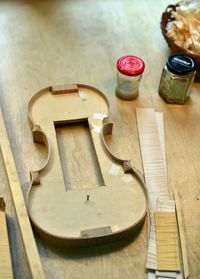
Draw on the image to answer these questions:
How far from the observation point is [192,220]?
92 cm

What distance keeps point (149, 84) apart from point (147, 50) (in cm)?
17

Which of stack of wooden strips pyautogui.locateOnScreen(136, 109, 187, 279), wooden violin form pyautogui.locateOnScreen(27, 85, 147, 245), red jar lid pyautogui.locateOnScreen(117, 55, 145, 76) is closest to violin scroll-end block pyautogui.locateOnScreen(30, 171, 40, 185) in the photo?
wooden violin form pyautogui.locateOnScreen(27, 85, 147, 245)

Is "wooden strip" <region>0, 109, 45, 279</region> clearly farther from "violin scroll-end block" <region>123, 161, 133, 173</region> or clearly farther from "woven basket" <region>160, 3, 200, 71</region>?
"woven basket" <region>160, 3, 200, 71</region>

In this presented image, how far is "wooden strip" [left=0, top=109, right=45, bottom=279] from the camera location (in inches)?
29.5

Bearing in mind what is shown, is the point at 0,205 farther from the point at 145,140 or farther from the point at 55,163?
the point at 145,140

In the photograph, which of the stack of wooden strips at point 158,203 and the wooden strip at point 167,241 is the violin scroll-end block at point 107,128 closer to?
the stack of wooden strips at point 158,203

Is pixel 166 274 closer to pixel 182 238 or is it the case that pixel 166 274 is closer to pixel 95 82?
pixel 182 238

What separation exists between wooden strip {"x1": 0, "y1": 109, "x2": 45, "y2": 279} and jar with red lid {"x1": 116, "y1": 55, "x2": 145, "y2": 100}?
0.36 m

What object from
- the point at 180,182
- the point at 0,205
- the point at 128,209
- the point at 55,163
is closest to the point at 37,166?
the point at 55,163

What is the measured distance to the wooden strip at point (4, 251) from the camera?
765 mm

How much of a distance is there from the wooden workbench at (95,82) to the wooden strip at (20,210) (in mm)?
57

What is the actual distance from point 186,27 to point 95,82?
34cm

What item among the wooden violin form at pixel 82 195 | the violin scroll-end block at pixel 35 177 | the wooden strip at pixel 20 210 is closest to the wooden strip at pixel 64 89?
the wooden violin form at pixel 82 195

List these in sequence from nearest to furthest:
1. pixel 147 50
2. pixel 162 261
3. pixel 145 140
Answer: pixel 162 261, pixel 145 140, pixel 147 50
